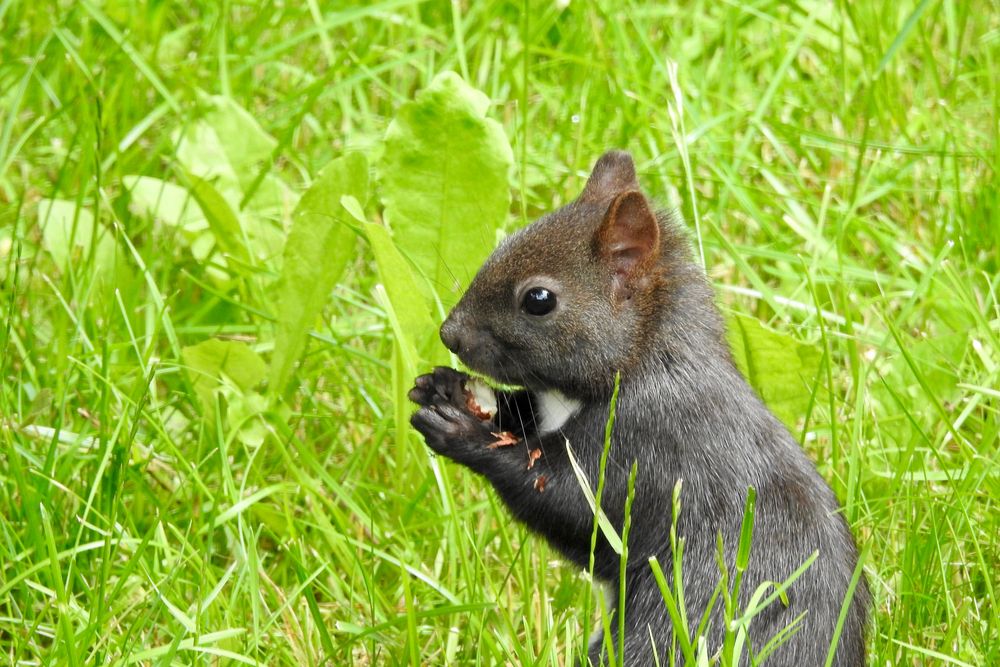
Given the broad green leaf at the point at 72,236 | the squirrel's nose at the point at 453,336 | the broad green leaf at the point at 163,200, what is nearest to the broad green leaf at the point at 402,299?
the squirrel's nose at the point at 453,336

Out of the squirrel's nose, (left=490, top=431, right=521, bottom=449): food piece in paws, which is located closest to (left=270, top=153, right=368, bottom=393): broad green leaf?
Answer: the squirrel's nose

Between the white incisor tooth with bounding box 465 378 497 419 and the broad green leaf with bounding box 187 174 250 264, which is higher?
the broad green leaf with bounding box 187 174 250 264

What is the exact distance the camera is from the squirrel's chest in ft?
10.8

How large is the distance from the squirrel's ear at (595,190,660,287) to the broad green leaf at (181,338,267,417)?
1.26m

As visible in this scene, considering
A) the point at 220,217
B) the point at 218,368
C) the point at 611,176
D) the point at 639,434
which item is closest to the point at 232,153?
the point at 220,217

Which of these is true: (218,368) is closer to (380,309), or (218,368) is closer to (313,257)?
(313,257)

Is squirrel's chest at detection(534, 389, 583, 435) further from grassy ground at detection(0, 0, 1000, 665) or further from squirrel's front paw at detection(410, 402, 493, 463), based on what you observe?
grassy ground at detection(0, 0, 1000, 665)

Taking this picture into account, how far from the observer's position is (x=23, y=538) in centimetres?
354

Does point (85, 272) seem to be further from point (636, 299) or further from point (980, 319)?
point (980, 319)

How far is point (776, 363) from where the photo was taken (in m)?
3.92

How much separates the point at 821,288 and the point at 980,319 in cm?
107

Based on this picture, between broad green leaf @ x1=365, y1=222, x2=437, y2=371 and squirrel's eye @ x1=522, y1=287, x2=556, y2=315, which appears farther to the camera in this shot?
broad green leaf @ x1=365, y1=222, x2=437, y2=371

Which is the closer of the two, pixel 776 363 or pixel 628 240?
pixel 628 240

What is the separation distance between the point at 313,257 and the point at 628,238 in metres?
1.20
